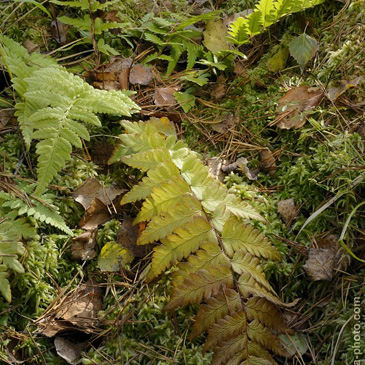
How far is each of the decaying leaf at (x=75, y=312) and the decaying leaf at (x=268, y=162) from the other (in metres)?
1.22

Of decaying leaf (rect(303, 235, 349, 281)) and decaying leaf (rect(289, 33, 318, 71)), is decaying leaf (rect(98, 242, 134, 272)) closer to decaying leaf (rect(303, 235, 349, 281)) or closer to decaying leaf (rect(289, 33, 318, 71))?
decaying leaf (rect(303, 235, 349, 281))

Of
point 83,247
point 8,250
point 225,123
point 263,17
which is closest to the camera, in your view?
point 8,250

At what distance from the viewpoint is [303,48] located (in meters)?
2.88

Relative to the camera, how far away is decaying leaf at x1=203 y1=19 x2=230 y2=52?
3102 mm

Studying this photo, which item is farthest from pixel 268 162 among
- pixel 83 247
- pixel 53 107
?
pixel 53 107

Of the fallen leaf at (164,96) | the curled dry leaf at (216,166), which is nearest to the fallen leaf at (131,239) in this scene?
the curled dry leaf at (216,166)

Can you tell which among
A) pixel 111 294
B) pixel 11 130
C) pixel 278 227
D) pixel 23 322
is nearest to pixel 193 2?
pixel 11 130

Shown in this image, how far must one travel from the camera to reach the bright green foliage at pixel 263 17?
294 cm

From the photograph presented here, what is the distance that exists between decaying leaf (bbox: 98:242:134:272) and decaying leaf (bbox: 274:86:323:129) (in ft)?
4.09

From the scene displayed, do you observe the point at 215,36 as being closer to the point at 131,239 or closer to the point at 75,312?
the point at 131,239

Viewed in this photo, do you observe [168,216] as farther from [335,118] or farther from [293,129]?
[335,118]

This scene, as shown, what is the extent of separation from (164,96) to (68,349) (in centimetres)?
174

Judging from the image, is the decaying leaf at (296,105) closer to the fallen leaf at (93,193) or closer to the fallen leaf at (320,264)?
the fallen leaf at (320,264)

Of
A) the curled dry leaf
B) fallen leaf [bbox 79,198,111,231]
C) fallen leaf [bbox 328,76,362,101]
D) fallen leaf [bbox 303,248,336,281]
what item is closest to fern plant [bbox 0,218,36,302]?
fallen leaf [bbox 79,198,111,231]
